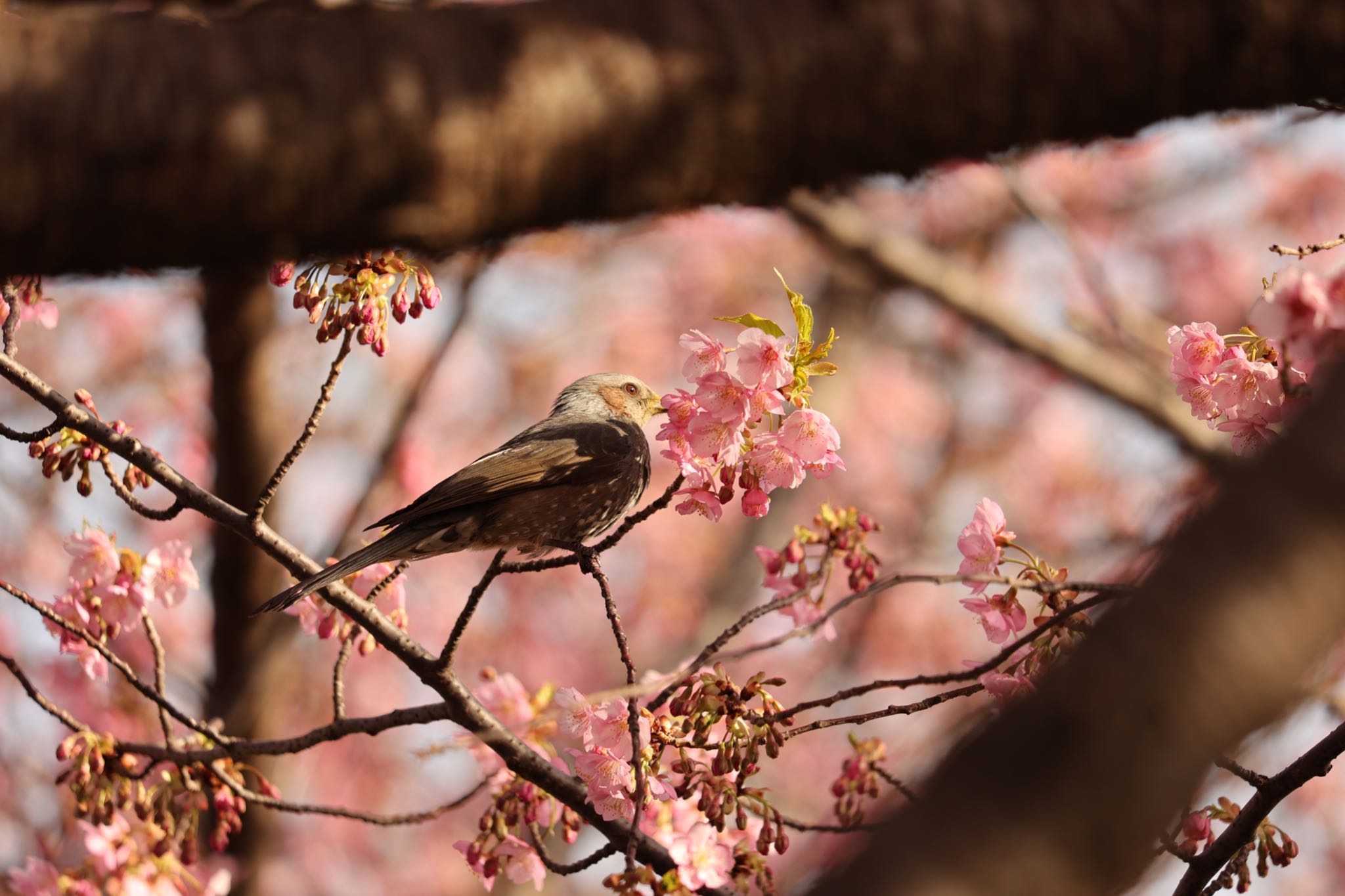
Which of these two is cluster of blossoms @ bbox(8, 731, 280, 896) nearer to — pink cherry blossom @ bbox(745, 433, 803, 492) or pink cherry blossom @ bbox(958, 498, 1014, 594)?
pink cherry blossom @ bbox(745, 433, 803, 492)

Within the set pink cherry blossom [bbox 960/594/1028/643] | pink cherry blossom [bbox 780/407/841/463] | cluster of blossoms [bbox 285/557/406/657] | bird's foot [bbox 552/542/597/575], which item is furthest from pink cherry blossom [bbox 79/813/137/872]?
pink cherry blossom [bbox 960/594/1028/643]

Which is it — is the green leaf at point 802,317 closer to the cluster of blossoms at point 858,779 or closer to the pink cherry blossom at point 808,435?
the pink cherry blossom at point 808,435

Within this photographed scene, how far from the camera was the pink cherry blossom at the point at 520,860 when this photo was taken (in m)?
3.29

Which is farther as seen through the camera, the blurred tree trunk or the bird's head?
the bird's head

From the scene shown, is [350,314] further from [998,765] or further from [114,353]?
[114,353]

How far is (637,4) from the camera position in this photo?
6.41ft

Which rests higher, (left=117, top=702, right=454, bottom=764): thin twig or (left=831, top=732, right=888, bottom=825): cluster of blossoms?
(left=117, top=702, right=454, bottom=764): thin twig

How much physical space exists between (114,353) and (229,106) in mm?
10592

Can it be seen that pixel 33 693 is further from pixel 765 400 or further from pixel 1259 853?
pixel 1259 853

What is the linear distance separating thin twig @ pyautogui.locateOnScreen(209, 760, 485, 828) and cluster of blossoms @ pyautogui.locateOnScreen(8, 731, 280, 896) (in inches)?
2.4

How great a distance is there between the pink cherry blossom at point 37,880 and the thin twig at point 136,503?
1538 millimetres

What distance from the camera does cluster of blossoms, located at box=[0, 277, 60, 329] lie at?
309cm

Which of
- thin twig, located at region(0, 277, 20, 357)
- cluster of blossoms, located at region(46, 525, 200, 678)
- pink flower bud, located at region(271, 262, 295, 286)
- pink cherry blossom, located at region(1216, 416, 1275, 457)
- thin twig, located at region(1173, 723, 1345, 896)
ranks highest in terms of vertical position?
thin twig, located at region(0, 277, 20, 357)

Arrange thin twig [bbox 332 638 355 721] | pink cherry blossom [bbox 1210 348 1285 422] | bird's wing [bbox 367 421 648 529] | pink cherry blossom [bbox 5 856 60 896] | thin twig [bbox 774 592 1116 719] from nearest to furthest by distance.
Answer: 1. thin twig [bbox 774 592 1116 719]
2. pink cherry blossom [bbox 1210 348 1285 422]
3. thin twig [bbox 332 638 355 721]
4. pink cherry blossom [bbox 5 856 60 896]
5. bird's wing [bbox 367 421 648 529]
